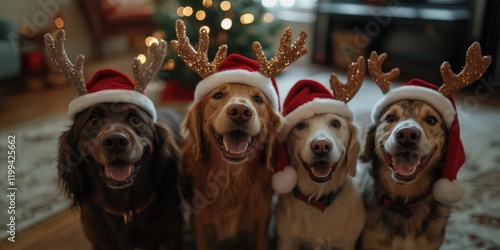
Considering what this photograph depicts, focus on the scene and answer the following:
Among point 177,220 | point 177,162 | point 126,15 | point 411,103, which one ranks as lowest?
point 177,220

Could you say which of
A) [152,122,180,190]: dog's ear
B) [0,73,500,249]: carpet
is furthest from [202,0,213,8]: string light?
[152,122,180,190]: dog's ear

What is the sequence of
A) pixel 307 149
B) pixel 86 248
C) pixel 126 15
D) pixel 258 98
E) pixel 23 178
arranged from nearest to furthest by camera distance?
pixel 307 149 < pixel 258 98 < pixel 86 248 < pixel 23 178 < pixel 126 15

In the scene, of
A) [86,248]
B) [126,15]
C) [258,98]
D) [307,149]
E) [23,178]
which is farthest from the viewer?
[126,15]

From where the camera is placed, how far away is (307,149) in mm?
1552

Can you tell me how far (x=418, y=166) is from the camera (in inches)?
61.2

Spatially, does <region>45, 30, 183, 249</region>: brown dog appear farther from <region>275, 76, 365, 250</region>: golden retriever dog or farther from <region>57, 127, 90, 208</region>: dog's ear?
<region>275, 76, 365, 250</region>: golden retriever dog

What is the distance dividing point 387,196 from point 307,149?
415 mm

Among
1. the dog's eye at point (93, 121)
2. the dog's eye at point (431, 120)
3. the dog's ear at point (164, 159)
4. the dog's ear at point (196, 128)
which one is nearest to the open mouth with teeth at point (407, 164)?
the dog's eye at point (431, 120)

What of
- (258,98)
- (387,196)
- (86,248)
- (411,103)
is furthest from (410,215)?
(86,248)

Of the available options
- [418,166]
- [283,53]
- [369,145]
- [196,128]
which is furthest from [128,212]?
[418,166]

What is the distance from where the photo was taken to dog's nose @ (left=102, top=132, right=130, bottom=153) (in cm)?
146

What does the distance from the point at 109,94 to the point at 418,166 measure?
1.22 meters

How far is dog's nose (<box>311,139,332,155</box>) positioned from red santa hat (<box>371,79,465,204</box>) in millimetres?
383

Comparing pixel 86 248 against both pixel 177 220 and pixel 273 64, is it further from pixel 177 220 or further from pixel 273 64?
pixel 273 64
